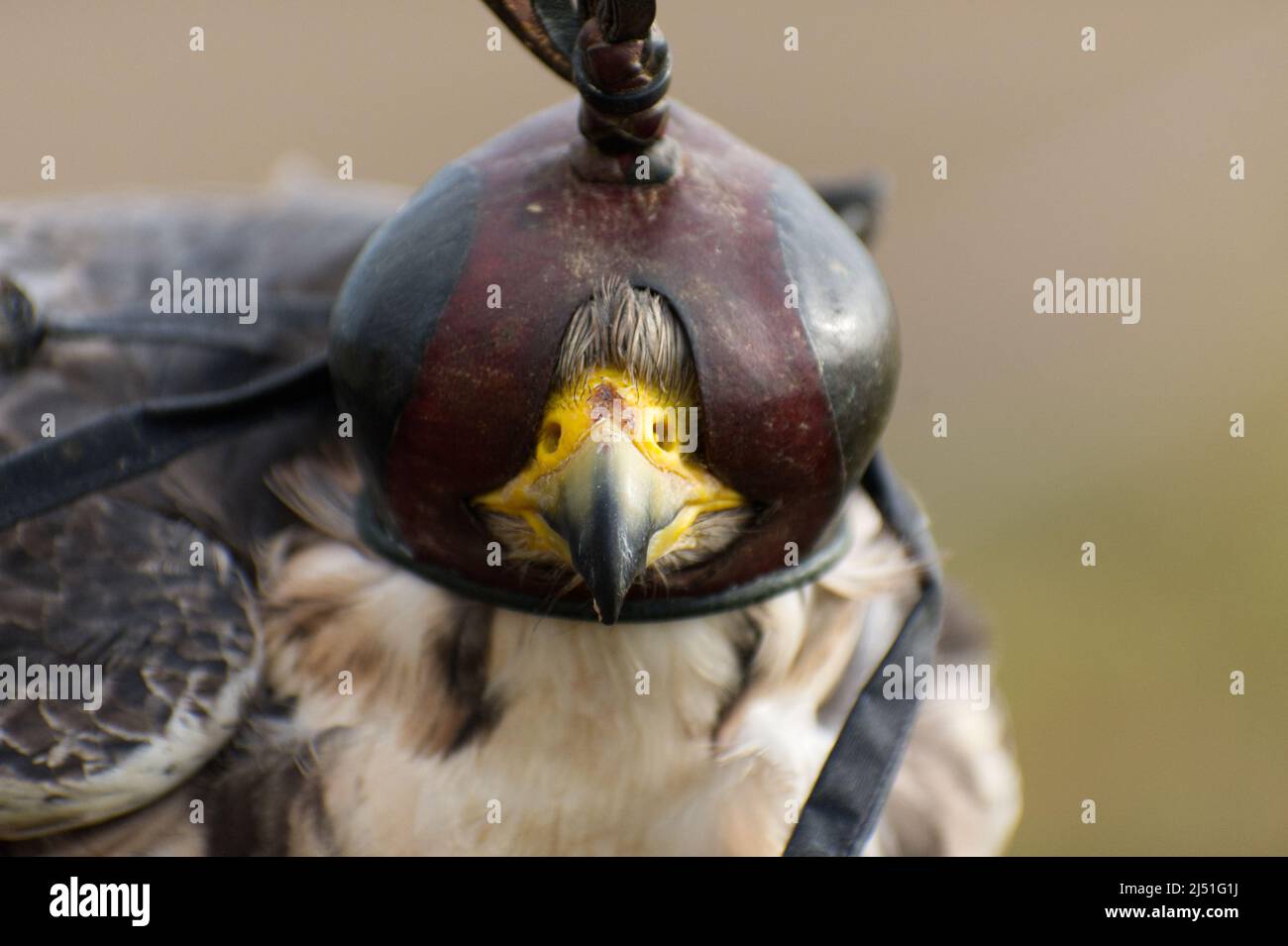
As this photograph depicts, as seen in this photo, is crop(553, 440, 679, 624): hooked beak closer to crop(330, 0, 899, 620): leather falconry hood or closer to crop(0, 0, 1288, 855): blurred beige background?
crop(330, 0, 899, 620): leather falconry hood

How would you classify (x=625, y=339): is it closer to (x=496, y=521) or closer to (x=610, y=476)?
(x=610, y=476)

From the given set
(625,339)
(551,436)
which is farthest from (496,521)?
(625,339)

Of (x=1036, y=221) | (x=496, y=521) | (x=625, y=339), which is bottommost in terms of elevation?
(x=496, y=521)

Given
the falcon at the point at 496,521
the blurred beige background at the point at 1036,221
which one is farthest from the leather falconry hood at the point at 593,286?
the blurred beige background at the point at 1036,221

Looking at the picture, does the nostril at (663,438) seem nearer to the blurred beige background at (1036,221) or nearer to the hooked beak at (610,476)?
the hooked beak at (610,476)

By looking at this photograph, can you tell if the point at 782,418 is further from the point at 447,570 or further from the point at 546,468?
the point at 447,570

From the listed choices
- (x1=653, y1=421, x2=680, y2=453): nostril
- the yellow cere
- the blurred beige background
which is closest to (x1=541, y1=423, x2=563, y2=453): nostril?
the yellow cere
